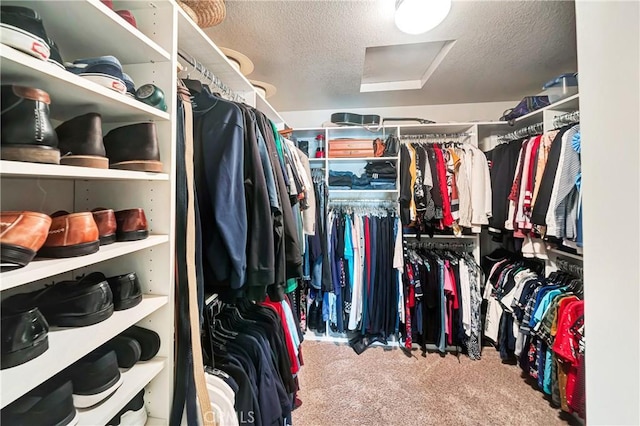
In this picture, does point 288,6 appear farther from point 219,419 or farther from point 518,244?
point 518,244

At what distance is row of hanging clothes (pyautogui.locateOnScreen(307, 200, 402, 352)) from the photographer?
81.8 inches

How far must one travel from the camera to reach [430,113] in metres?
2.51

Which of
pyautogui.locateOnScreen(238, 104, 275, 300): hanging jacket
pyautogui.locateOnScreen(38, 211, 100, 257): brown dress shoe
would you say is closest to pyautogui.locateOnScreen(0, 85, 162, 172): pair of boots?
pyautogui.locateOnScreen(38, 211, 100, 257): brown dress shoe

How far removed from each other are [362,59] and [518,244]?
65.5 inches

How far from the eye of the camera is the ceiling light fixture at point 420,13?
1.12 meters

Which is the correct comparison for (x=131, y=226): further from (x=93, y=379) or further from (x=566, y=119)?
(x=566, y=119)

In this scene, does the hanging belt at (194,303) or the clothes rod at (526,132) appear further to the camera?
the clothes rod at (526,132)

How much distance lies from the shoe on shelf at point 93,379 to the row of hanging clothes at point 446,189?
184 centimetres

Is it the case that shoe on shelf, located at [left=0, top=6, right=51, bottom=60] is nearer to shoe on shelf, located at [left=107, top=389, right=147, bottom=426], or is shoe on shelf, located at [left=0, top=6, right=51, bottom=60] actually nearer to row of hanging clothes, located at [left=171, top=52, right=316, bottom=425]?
row of hanging clothes, located at [left=171, top=52, right=316, bottom=425]

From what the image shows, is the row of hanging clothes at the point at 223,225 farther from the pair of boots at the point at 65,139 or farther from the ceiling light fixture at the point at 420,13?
the ceiling light fixture at the point at 420,13

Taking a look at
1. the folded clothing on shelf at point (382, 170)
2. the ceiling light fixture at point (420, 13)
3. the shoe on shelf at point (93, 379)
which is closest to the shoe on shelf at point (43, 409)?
the shoe on shelf at point (93, 379)

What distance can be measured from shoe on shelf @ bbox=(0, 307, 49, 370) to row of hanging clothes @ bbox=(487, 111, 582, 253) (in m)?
1.78

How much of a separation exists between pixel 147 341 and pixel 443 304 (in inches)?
76.7

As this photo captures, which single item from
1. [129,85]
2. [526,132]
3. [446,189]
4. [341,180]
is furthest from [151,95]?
[526,132]
